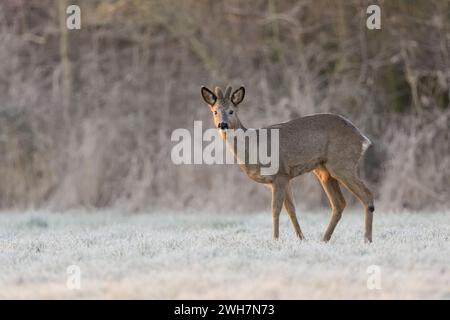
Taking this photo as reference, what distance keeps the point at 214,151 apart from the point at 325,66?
3.64 metres

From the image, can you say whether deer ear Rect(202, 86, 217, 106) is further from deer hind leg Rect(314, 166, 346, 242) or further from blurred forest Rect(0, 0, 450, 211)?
blurred forest Rect(0, 0, 450, 211)

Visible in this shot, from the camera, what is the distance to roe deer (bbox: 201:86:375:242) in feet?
30.6

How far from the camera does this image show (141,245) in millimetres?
8930

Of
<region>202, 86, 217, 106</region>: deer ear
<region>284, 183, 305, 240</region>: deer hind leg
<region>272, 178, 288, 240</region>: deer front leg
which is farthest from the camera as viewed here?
<region>202, 86, 217, 106</region>: deer ear

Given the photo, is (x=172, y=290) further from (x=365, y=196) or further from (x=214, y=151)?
(x=214, y=151)

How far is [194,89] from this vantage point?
57.2ft

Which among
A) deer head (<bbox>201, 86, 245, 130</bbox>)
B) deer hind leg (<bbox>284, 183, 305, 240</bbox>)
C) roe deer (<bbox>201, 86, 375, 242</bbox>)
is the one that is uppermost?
deer head (<bbox>201, 86, 245, 130</bbox>)

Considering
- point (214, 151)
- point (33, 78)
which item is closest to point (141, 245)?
point (214, 151)

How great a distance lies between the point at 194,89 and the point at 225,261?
1009cm

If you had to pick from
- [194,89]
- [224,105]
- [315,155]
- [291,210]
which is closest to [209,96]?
[224,105]

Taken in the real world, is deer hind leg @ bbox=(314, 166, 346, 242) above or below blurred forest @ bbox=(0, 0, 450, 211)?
below

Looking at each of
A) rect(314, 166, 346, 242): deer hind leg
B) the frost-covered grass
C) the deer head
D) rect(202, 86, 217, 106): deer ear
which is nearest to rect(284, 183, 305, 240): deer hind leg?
the frost-covered grass

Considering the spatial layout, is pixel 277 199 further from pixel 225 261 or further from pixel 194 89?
pixel 194 89

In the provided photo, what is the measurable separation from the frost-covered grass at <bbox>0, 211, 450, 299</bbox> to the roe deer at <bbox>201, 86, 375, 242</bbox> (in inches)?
14.2
